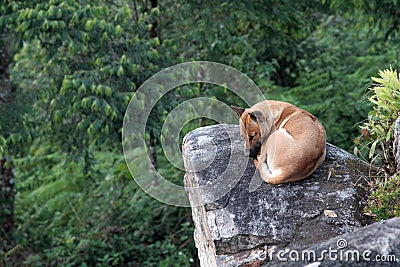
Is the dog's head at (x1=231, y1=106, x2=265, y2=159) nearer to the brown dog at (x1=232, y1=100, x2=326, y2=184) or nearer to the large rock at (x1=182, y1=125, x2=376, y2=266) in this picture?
the brown dog at (x1=232, y1=100, x2=326, y2=184)

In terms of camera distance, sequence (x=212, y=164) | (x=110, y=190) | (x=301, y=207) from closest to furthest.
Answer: (x=301, y=207) < (x=212, y=164) < (x=110, y=190)

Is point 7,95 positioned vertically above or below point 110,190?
above

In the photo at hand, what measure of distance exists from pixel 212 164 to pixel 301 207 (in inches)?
40.8

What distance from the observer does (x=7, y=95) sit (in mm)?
9469

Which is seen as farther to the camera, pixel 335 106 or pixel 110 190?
pixel 110 190

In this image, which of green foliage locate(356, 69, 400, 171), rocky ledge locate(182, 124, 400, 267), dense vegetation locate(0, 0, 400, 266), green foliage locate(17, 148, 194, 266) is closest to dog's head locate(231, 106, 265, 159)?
rocky ledge locate(182, 124, 400, 267)

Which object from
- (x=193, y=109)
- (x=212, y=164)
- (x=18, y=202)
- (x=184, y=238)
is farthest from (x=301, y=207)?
(x=18, y=202)

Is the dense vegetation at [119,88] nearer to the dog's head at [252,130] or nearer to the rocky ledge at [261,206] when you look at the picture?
the rocky ledge at [261,206]

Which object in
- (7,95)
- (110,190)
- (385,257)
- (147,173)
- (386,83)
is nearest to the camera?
(385,257)

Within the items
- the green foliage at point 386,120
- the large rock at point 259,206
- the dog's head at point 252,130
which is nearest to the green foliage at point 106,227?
the large rock at point 259,206

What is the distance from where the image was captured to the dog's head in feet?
16.7

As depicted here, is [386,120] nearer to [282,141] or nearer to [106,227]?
[282,141]

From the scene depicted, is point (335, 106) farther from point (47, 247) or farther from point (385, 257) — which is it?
point (385, 257)

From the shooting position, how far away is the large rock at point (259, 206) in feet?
14.7
